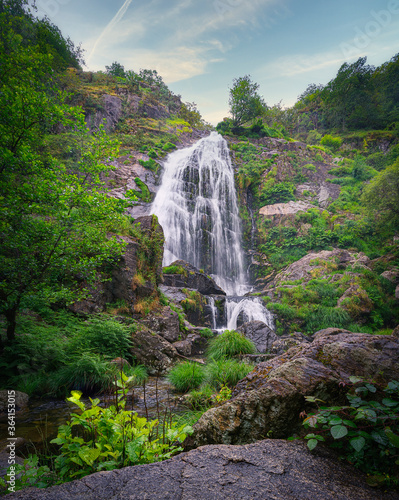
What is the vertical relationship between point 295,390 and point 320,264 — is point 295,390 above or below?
below

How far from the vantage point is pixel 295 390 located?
1843 millimetres

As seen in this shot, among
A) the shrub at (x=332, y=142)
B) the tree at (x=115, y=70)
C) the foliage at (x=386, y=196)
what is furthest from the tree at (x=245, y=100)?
the foliage at (x=386, y=196)

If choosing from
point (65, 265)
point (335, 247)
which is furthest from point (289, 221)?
point (65, 265)

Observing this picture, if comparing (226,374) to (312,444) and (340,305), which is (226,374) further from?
(340,305)

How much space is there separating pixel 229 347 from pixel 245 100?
4114 cm

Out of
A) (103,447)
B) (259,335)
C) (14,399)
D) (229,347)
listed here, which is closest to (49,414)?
(14,399)

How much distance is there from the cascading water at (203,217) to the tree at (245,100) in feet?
55.8

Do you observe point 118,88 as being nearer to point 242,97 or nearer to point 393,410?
point 242,97

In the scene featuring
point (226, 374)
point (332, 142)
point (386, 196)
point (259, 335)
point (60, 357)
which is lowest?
point (259, 335)

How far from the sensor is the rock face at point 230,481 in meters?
1.11

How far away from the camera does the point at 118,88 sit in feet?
106

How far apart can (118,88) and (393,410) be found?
40.9 m

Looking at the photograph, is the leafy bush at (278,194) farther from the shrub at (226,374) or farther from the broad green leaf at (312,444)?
the broad green leaf at (312,444)

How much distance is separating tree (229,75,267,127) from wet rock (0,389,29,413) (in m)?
42.6
